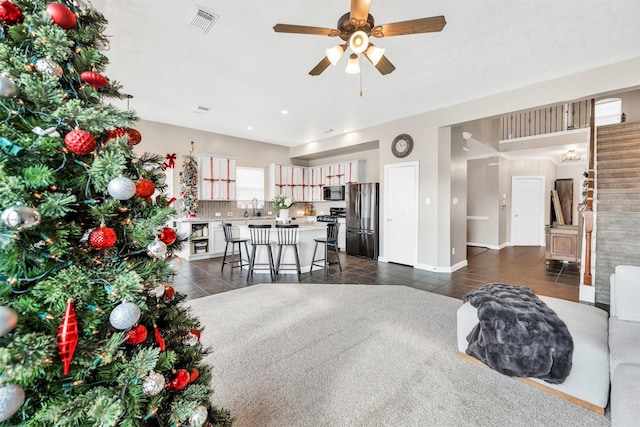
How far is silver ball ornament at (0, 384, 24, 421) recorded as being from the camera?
0.53m

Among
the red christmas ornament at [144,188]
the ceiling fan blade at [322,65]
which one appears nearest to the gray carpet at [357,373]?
the red christmas ornament at [144,188]

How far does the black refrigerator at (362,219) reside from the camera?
20.1 ft

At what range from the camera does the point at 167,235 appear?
0.91 m

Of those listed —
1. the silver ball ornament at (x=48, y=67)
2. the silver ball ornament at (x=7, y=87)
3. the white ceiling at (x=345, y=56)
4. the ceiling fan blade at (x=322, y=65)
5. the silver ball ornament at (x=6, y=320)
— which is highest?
the white ceiling at (x=345, y=56)

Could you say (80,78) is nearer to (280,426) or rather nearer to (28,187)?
(28,187)

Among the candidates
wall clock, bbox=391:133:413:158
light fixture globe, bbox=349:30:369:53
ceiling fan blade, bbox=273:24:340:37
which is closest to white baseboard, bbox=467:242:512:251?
wall clock, bbox=391:133:413:158

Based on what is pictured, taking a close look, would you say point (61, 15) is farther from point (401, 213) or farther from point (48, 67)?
point (401, 213)

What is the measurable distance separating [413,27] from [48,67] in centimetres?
233

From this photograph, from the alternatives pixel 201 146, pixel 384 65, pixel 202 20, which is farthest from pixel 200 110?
pixel 384 65

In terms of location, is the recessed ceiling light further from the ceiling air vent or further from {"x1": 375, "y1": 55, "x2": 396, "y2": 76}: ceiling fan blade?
{"x1": 375, "y1": 55, "x2": 396, "y2": 76}: ceiling fan blade

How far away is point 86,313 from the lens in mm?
711

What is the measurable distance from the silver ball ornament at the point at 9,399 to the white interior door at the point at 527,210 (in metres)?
10.2

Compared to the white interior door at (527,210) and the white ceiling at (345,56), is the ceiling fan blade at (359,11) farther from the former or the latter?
the white interior door at (527,210)

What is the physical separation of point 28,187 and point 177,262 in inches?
16.8
